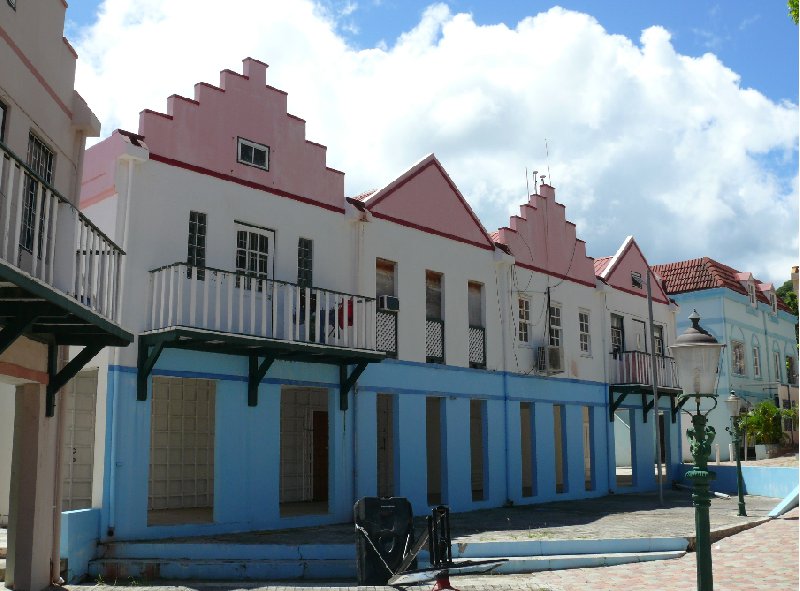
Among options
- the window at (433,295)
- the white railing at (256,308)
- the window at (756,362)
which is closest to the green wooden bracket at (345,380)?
the white railing at (256,308)

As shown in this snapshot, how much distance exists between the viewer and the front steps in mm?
11891

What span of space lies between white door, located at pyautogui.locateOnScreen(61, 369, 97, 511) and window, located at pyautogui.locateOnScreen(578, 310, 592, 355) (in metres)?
13.1

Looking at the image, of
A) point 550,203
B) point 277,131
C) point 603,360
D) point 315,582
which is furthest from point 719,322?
point 315,582

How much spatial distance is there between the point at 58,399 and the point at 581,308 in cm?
1553

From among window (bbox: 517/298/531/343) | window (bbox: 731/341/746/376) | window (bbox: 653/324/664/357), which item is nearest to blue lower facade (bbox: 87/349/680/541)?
window (bbox: 517/298/531/343)

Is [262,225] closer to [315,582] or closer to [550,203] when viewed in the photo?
[315,582]

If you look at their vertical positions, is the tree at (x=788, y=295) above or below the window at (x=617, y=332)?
above

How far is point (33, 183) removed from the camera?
408 inches

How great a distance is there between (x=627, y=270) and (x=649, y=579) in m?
15.7

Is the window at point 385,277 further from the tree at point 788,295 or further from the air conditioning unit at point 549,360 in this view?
the tree at point 788,295

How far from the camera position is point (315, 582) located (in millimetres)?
11930

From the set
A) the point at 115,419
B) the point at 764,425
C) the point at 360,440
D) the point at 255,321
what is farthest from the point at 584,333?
the point at 115,419

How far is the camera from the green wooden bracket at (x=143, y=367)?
13195mm

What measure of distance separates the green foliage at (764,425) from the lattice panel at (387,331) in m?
17.2
